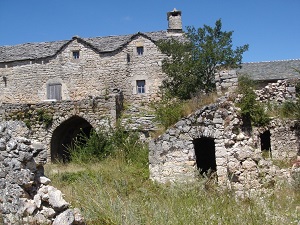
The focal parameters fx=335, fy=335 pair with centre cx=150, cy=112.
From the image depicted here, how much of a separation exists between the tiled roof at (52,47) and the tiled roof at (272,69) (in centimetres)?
842

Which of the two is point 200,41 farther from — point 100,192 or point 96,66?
point 100,192

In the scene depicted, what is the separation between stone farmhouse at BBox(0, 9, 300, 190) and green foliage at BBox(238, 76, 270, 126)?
1.27 feet

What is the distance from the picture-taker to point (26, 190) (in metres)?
5.98

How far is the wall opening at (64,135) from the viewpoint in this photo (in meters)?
16.5

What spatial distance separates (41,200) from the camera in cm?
584

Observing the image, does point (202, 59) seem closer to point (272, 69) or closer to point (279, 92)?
point (279, 92)

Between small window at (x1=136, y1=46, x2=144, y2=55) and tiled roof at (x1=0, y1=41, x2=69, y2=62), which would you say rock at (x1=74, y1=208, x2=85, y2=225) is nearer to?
small window at (x1=136, y1=46, x2=144, y2=55)

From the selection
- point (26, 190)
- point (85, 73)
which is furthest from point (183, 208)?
point (85, 73)

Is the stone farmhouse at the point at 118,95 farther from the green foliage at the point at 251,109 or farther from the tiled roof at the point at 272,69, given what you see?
the green foliage at the point at 251,109

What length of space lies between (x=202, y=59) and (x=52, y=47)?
11.9 m

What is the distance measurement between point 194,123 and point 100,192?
5.50 meters

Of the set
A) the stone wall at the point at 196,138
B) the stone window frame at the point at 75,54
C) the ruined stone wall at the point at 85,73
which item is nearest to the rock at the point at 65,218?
the stone wall at the point at 196,138

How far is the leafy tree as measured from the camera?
56.4 ft

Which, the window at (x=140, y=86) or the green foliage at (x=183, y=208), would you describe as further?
the window at (x=140, y=86)
